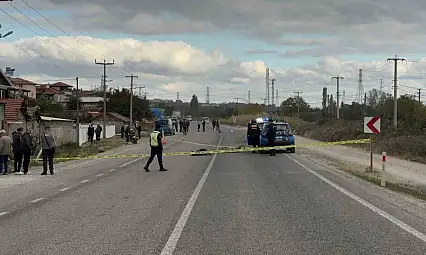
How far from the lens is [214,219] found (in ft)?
36.1

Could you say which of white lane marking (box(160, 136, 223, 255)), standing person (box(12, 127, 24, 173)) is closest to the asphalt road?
white lane marking (box(160, 136, 223, 255))

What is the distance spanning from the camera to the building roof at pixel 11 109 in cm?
4728

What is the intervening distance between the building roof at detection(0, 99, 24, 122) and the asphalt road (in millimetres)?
31304

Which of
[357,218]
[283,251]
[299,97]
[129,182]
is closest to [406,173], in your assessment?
[129,182]

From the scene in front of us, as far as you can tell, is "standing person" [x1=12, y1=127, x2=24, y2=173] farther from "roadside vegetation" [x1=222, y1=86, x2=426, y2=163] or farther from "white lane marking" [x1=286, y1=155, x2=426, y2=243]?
"roadside vegetation" [x1=222, y1=86, x2=426, y2=163]

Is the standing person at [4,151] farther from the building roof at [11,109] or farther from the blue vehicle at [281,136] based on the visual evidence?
the building roof at [11,109]

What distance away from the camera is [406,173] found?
81.0ft

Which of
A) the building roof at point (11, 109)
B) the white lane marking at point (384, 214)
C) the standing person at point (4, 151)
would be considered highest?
the building roof at point (11, 109)

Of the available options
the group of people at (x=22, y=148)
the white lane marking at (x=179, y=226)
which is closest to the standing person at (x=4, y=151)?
the group of people at (x=22, y=148)

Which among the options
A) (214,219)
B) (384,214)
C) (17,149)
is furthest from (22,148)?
(384,214)

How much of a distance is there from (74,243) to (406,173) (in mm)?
18781

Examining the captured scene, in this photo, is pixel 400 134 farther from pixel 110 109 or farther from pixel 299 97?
pixel 299 97

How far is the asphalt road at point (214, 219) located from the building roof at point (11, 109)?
31304 mm

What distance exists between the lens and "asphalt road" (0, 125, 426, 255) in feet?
28.0
